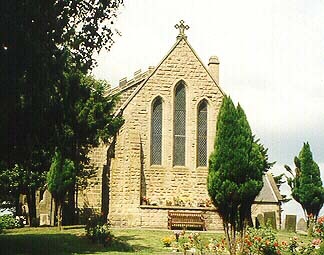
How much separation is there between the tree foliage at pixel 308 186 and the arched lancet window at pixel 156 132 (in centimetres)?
978

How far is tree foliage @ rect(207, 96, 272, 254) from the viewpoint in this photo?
21219 mm

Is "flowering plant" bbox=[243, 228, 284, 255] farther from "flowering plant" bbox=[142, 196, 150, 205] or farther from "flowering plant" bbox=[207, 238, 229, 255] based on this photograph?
"flowering plant" bbox=[142, 196, 150, 205]

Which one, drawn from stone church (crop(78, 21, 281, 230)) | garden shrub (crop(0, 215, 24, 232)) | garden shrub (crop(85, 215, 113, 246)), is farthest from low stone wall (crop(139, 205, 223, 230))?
garden shrub (crop(0, 215, 24, 232))

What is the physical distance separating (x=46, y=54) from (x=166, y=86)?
59.3ft

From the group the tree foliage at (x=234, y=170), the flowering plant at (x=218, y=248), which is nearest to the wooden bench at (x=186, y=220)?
the tree foliage at (x=234, y=170)

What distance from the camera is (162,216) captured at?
104 ft

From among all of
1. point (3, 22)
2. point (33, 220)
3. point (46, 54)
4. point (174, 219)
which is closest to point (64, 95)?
point (46, 54)

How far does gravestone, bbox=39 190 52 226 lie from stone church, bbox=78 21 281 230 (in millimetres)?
3007

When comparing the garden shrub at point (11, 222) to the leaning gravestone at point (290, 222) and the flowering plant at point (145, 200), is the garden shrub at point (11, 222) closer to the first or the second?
the flowering plant at point (145, 200)

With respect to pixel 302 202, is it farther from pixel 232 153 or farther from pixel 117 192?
pixel 232 153

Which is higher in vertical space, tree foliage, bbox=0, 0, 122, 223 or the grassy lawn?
tree foliage, bbox=0, 0, 122, 223

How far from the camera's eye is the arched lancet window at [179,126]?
3588 cm

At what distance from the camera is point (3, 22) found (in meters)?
16.6

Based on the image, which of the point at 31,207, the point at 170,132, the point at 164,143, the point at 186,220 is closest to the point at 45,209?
the point at 31,207
